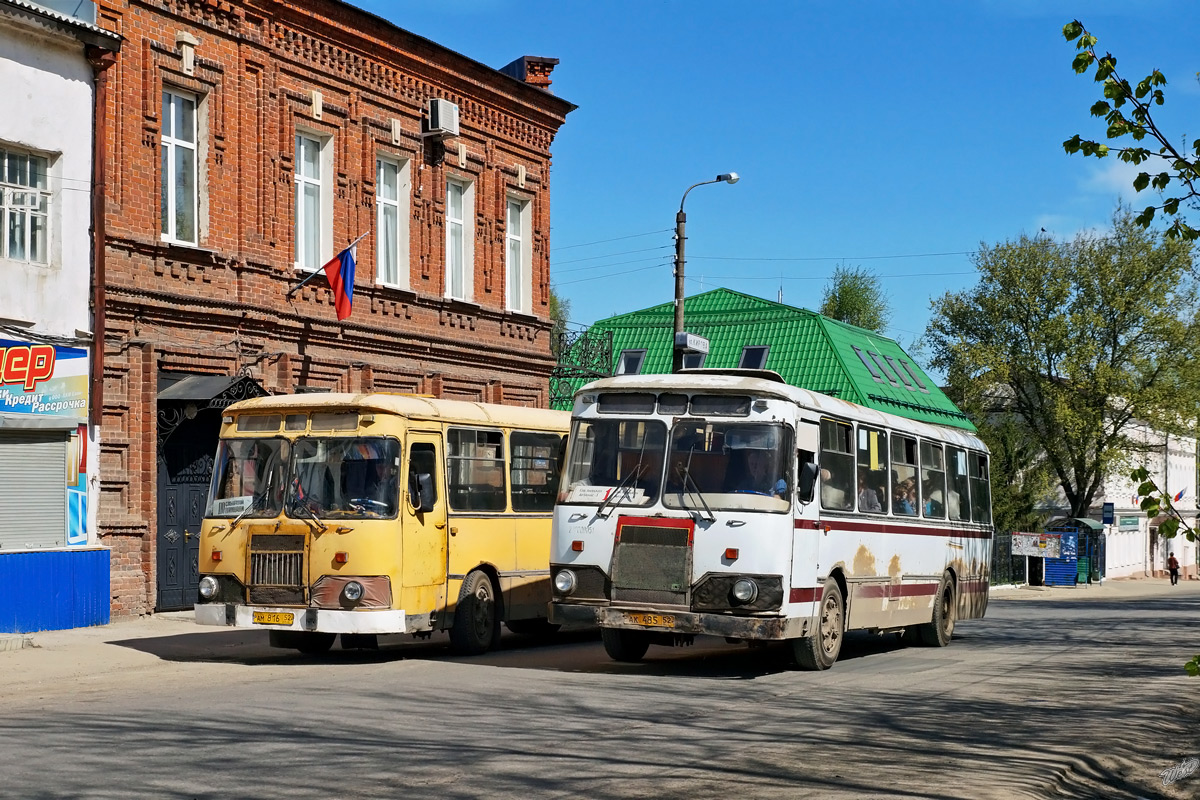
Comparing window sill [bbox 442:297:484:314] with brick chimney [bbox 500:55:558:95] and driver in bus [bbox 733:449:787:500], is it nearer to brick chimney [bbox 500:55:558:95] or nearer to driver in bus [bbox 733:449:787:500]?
brick chimney [bbox 500:55:558:95]

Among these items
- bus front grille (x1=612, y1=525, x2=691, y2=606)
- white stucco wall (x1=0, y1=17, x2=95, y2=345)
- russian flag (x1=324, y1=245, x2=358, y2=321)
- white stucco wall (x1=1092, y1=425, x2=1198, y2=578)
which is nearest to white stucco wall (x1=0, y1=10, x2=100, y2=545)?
white stucco wall (x1=0, y1=17, x2=95, y2=345)

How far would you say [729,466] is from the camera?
592 inches

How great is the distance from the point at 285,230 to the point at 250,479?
32.2 ft

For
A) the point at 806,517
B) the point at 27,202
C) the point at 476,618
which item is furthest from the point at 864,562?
the point at 27,202

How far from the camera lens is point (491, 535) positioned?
17.8 m

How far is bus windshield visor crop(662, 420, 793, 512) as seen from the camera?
14.8 metres

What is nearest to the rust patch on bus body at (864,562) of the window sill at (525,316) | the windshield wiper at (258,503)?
the windshield wiper at (258,503)

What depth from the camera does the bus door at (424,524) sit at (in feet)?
52.4

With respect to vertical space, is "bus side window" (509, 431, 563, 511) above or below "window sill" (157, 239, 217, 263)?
below

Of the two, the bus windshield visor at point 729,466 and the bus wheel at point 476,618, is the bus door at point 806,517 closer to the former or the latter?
the bus windshield visor at point 729,466

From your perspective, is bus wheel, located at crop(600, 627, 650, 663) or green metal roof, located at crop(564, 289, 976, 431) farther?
green metal roof, located at crop(564, 289, 976, 431)

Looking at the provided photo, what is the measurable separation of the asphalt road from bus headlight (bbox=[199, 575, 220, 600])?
786mm

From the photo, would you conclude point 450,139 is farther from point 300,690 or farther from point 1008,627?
point 300,690

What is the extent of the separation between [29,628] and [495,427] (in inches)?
267
